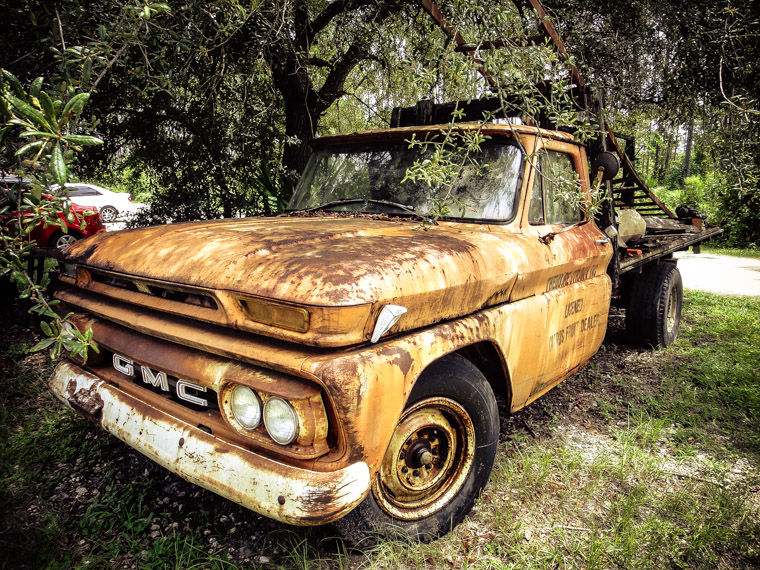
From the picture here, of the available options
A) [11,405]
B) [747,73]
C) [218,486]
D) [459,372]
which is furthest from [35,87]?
[747,73]

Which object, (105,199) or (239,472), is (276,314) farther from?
(105,199)

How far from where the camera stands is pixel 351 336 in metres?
1.55

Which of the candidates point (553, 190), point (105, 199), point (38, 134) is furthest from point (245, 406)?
point (105, 199)

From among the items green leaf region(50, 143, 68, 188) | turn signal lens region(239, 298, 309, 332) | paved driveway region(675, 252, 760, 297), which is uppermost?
green leaf region(50, 143, 68, 188)

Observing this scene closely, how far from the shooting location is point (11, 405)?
3.15 meters

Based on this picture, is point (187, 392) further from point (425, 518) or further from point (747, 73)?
point (747, 73)

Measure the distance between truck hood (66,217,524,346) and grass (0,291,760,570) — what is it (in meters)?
0.97

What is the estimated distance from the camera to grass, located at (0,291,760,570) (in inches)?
75.8

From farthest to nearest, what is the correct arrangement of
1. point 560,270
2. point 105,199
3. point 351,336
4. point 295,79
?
point 105,199 < point 295,79 < point 560,270 < point 351,336

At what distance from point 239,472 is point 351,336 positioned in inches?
23.0

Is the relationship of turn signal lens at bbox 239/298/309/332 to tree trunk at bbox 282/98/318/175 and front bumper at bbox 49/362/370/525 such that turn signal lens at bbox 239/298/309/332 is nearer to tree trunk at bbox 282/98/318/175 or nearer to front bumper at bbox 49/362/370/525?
front bumper at bbox 49/362/370/525

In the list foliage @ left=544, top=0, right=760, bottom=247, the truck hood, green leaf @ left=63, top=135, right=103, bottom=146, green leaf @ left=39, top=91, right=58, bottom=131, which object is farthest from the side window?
green leaf @ left=39, top=91, right=58, bottom=131

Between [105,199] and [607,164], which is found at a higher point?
[607,164]

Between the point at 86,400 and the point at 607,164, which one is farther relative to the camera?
the point at 607,164
